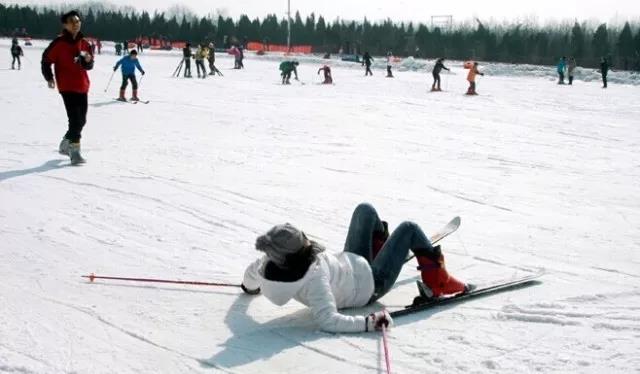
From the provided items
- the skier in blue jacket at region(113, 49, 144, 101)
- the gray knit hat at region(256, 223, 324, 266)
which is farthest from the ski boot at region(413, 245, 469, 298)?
the skier in blue jacket at region(113, 49, 144, 101)

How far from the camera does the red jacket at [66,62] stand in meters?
7.43

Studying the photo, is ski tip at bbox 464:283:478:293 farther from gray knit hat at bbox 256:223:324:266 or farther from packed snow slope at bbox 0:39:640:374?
gray knit hat at bbox 256:223:324:266

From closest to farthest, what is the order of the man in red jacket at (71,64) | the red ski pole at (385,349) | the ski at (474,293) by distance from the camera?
1. the red ski pole at (385,349)
2. the ski at (474,293)
3. the man in red jacket at (71,64)

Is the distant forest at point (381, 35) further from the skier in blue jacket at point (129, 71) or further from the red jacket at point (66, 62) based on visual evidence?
Result: the red jacket at point (66, 62)

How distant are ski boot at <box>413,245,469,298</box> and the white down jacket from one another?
376mm

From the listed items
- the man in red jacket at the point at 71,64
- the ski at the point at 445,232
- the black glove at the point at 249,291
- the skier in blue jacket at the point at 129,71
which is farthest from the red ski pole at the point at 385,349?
the skier in blue jacket at the point at 129,71

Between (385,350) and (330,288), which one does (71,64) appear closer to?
(330,288)

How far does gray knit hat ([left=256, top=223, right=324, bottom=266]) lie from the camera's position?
330 cm

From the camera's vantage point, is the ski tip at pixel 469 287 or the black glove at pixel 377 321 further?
the ski tip at pixel 469 287

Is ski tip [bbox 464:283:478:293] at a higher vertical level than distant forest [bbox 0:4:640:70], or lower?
lower

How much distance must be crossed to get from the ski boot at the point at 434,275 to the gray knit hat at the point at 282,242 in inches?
37.5

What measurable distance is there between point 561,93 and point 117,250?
2155 cm

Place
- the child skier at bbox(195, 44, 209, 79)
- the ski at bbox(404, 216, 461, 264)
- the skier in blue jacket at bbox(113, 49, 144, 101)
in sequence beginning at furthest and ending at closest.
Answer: the child skier at bbox(195, 44, 209, 79)
the skier in blue jacket at bbox(113, 49, 144, 101)
the ski at bbox(404, 216, 461, 264)

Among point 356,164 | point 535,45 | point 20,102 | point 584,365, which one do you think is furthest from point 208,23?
point 584,365
